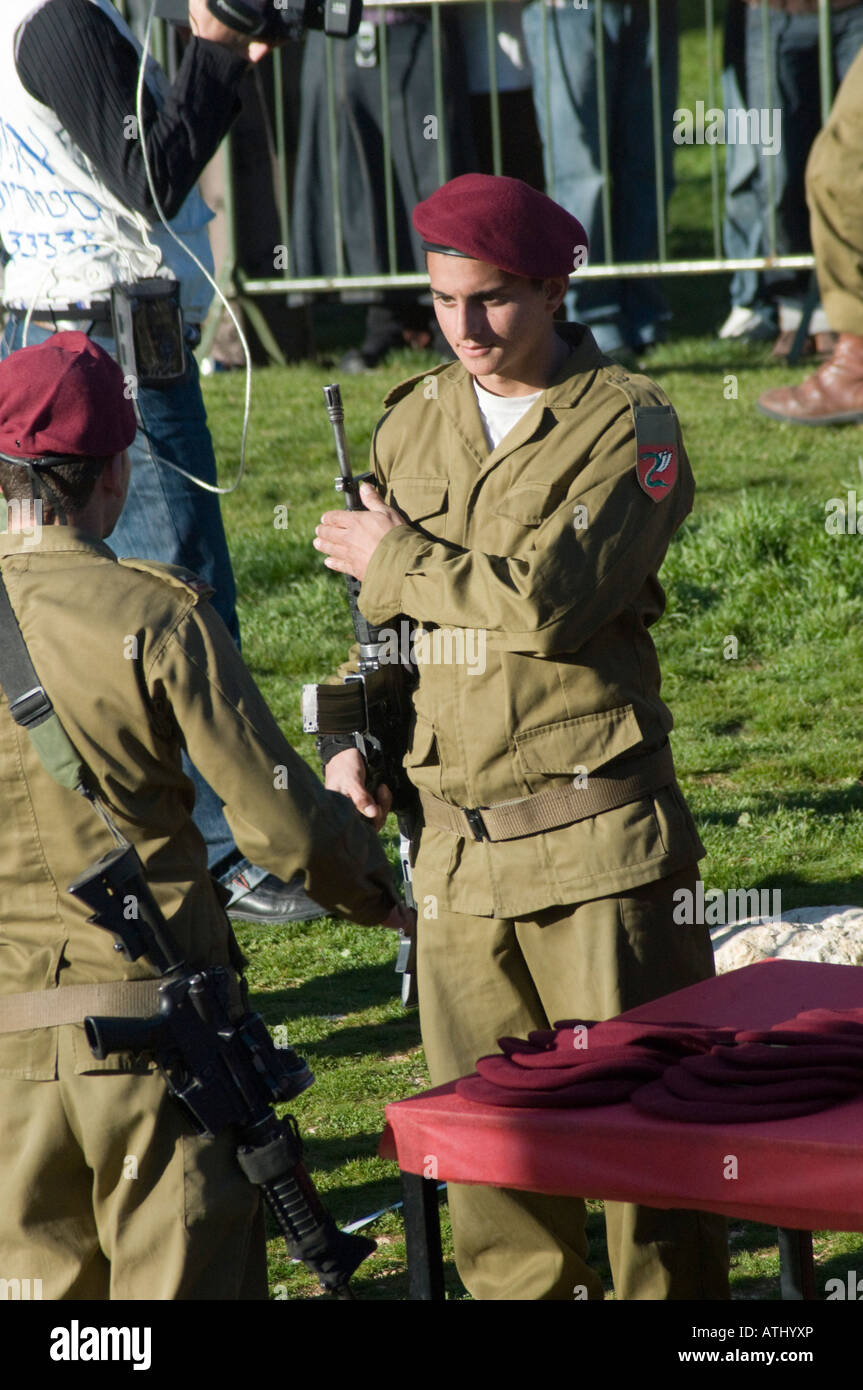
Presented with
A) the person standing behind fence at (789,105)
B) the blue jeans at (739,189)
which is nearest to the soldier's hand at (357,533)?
the person standing behind fence at (789,105)

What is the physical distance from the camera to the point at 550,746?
3.24 metres

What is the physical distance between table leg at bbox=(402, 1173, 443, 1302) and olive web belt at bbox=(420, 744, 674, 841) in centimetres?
67

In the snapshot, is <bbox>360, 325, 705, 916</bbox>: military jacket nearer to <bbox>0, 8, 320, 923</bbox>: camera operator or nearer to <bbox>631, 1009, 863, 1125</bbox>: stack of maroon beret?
<bbox>631, 1009, 863, 1125</bbox>: stack of maroon beret

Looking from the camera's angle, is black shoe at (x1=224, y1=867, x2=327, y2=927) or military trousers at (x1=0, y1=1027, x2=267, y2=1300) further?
black shoe at (x1=224, y1=867, x2=327, y2=927)

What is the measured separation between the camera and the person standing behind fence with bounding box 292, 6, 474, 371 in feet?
32.2

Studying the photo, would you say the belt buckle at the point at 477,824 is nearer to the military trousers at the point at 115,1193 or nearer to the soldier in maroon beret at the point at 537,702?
the soldier in maroon beret at the point at 537,702

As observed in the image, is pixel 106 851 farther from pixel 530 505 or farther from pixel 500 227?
pixel 500 227

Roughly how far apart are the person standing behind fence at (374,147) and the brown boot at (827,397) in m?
2.30

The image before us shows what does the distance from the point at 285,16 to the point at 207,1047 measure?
3.06 metres

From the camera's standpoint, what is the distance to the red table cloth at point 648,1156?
2.42 m

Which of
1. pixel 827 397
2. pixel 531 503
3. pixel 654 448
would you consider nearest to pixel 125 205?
pixel 531 503

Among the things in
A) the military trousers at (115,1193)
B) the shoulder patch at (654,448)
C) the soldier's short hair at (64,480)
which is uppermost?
the soldier's short hair at (64,480)

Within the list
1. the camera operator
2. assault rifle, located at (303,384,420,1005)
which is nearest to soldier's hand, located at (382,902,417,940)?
assault rifle, located at (303,384,420,1005)

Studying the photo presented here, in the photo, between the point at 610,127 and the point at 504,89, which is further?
the point at 504,89
